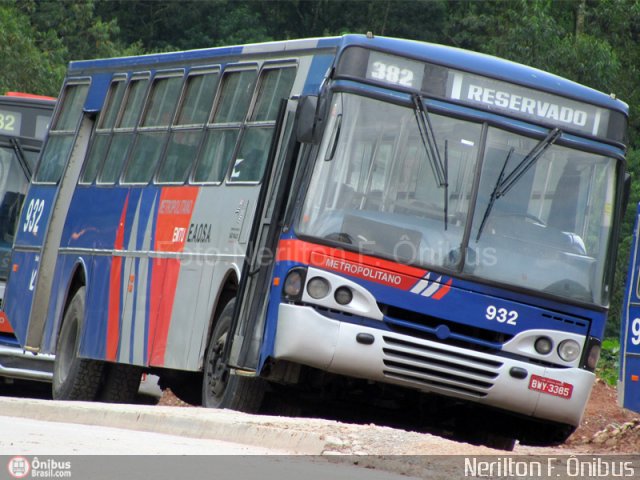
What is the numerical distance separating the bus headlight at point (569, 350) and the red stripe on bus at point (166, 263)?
3.74 m

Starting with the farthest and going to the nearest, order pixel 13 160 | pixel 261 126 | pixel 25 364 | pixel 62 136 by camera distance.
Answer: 1. pixel 13 160
2. pixel 25 364
3. pixel 62 136
4. pixel 261 126

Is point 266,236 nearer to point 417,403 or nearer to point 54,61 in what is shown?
point 417,403

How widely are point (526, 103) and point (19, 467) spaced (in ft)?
18.7

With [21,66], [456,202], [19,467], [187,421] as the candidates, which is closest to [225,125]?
[456,202]

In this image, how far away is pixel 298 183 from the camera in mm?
11281

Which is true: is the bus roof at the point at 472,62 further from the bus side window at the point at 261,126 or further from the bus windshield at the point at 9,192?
the bus windshield at the point at 9,192

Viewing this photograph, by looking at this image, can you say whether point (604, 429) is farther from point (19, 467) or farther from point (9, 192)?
point (19, 467)

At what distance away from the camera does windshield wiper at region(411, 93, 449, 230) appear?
11.2 metres

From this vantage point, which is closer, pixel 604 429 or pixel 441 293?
pixel 441 293

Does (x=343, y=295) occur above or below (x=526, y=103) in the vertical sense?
below

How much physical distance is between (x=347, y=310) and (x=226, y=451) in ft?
8.12

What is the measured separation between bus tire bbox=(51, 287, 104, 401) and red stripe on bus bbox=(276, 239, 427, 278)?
5195mm

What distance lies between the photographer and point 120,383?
15.9 meters

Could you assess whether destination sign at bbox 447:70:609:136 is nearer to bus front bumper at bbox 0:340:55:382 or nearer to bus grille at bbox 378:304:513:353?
bus grille at bbox 378:304:513:353
